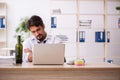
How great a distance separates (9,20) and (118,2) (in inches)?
105

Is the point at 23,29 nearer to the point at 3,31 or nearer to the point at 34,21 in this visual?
the point at 3,31

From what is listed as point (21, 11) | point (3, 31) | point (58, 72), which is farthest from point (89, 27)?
point (58, 72)

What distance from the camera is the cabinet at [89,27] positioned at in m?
5.63

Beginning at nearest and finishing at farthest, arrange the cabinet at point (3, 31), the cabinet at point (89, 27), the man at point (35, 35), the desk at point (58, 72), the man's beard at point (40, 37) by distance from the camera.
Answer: the desk at point (58, 72) < the man at point (35, 35) < the man's beard at point (40, 37) < the cabinet at point (89, 27) < the cabinet at point (3, 31)

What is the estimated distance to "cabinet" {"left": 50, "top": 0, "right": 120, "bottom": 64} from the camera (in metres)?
5.63

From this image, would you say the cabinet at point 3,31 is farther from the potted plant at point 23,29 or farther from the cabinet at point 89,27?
the cabinet at point 89,27

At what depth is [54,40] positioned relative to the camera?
338cm

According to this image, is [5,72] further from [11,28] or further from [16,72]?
[11,28]

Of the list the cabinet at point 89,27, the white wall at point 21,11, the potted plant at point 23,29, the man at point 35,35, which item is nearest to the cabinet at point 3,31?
the white wall at point 21,11

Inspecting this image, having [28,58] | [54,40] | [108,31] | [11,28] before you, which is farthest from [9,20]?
[28,58]

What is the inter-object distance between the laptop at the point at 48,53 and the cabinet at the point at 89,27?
10.1 feet

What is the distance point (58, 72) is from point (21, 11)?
3.72m

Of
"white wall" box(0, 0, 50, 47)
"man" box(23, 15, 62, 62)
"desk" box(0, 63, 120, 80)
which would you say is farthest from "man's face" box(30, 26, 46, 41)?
"white wall" box(0, 0, 50, 47)

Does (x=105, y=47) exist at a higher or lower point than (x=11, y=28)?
lower
